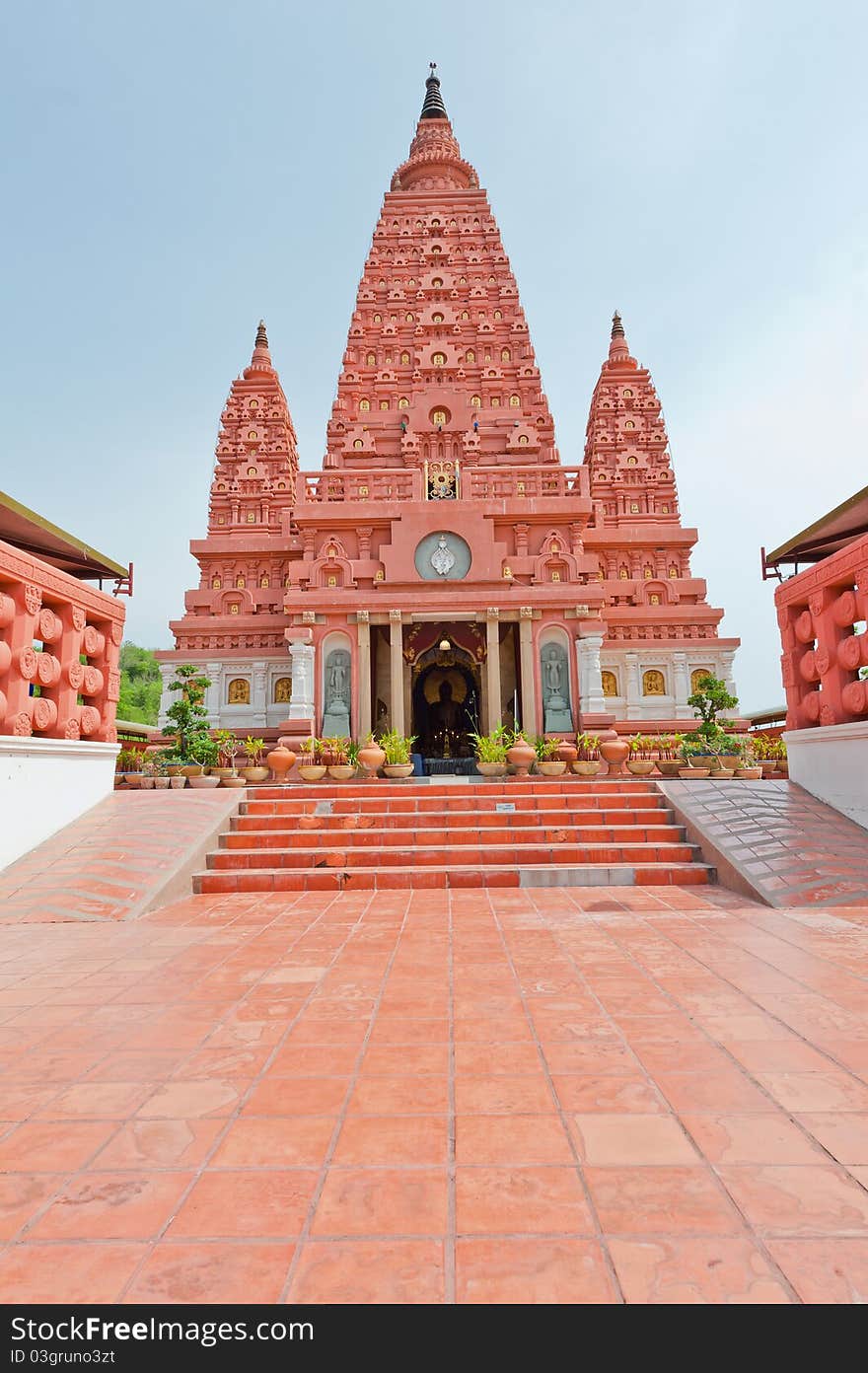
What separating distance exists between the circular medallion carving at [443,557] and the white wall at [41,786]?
10.6 m

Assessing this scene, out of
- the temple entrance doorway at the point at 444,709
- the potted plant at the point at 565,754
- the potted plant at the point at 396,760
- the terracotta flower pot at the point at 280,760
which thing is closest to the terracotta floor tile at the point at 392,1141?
the terracotta flower pot at the point at 280,760

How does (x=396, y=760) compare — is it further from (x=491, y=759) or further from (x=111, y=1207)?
(x=111, y=1207)

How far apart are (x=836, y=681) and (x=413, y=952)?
22.3 ft

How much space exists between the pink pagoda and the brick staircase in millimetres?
7486

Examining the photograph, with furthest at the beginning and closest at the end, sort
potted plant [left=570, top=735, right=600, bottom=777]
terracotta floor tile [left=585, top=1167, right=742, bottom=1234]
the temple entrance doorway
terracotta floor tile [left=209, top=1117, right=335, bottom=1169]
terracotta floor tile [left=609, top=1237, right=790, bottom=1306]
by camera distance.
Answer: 1. the temple entrance doorway
2. potted plant [left=570, top=735, right=600, bottom=777]
3. terracotta floor tile [left=209, top=1117, right=335, bottom=1169]
4. terracotta floor tile [left=585, top=1167, right=742, bottom=1234]
5. terracotta floor tile [left=609, top=1237, right=790, bottom=1306]

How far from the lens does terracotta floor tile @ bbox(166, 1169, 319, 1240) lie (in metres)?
1.74

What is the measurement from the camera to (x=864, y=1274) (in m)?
1.57

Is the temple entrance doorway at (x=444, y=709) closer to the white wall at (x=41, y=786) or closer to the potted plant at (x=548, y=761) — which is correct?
the potted plant at (x=548, y=761)

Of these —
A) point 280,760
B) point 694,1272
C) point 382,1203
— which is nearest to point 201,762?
point 280,760

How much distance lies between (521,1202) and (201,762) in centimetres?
1198

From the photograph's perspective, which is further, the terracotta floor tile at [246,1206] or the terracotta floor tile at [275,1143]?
the terracotta floor tile at [275,1143]

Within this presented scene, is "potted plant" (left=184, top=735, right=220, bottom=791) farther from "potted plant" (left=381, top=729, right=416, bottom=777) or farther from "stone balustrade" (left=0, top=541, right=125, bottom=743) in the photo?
"potted plant" (left=381, top=729, right=416, bottom=777)

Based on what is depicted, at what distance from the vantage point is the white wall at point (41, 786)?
729 centimetres

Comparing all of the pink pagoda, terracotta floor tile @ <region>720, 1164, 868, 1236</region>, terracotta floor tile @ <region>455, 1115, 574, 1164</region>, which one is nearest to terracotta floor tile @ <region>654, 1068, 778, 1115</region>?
terracotta floor tile @ <region>720, 1164, 868, 1236</region>
